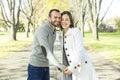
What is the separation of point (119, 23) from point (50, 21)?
9418 cm

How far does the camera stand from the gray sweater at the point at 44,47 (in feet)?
16.3

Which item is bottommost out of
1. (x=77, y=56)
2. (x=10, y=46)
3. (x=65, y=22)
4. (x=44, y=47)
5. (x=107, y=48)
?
(x=107, y=48)

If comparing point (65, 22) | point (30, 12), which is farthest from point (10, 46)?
point (30, 12)

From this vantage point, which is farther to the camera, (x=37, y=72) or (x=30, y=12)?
(x=30, y=12)

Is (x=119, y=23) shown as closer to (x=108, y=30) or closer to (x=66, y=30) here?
(x=108, y=30)

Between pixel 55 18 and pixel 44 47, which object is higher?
pixel 55 18

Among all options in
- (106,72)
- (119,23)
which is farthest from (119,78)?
(119,23)

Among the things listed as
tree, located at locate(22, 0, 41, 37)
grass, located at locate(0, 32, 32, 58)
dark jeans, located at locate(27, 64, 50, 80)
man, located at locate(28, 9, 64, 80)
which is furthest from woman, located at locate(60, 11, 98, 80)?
tree, located at locate(22, 0, 41, 37)

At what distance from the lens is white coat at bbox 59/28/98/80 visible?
5027 millimetres

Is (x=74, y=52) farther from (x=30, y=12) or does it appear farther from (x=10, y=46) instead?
(x=30, y=12)

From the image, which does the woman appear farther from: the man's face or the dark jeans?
the dark jeans

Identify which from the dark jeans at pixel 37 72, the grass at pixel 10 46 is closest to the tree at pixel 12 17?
the grass at pixel 10 46

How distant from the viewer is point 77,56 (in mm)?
5039

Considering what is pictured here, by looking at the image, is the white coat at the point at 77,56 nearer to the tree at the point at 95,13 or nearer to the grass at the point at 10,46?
the grass at the point at 10,46
